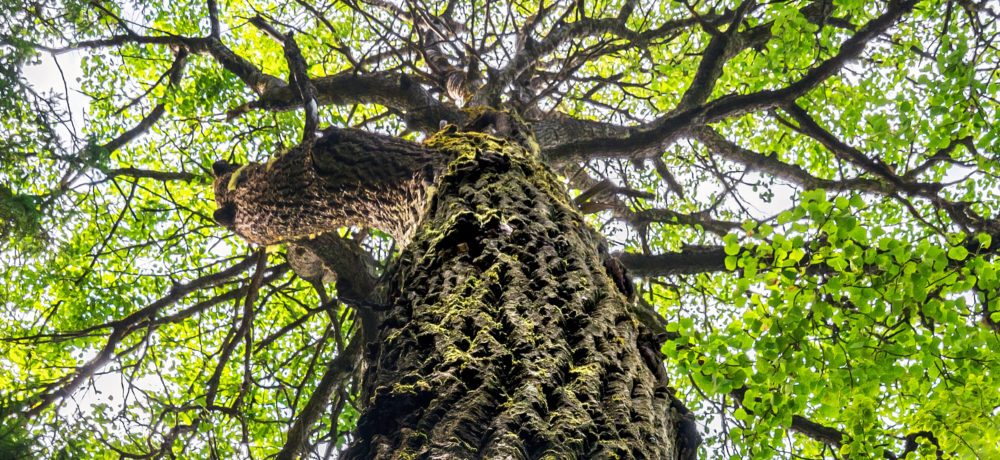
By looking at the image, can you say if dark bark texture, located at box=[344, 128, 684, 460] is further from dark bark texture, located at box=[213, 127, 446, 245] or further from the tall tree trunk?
dark bark texture, located at box=[213, 127, 446, 245]

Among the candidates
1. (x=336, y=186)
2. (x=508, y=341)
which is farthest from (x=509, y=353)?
(x=336, y=186)

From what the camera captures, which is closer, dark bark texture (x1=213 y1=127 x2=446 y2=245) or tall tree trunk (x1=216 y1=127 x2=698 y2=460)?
tall tree trunk (x1=216 y1=127 x2=698 y2=460)

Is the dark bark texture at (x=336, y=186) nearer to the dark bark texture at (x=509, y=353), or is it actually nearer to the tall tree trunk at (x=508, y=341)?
the tall tree trunk at (x=508, y=341)

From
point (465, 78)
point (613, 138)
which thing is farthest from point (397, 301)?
point (465, 78)

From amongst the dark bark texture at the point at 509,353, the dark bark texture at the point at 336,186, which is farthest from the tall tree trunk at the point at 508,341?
the dark bark texture at the point at 336,186

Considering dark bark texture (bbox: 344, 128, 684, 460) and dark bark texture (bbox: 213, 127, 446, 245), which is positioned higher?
dark bark texture (bbox: 213, 127, 446, 245)

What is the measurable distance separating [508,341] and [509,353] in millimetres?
78

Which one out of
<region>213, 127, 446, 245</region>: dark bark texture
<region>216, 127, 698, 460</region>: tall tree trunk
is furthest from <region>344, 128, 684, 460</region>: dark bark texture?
<region>213, 127, 446, 245</region>: dark bark texture

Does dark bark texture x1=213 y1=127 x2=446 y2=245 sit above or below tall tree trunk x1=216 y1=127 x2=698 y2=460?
above

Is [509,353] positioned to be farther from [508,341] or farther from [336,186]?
[336,186]

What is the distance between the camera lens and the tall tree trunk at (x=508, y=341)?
1.65 metres

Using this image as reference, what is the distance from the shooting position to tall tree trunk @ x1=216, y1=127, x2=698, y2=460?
165 cm

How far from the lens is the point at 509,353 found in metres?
1.89

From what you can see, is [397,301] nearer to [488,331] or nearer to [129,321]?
[488,331]
